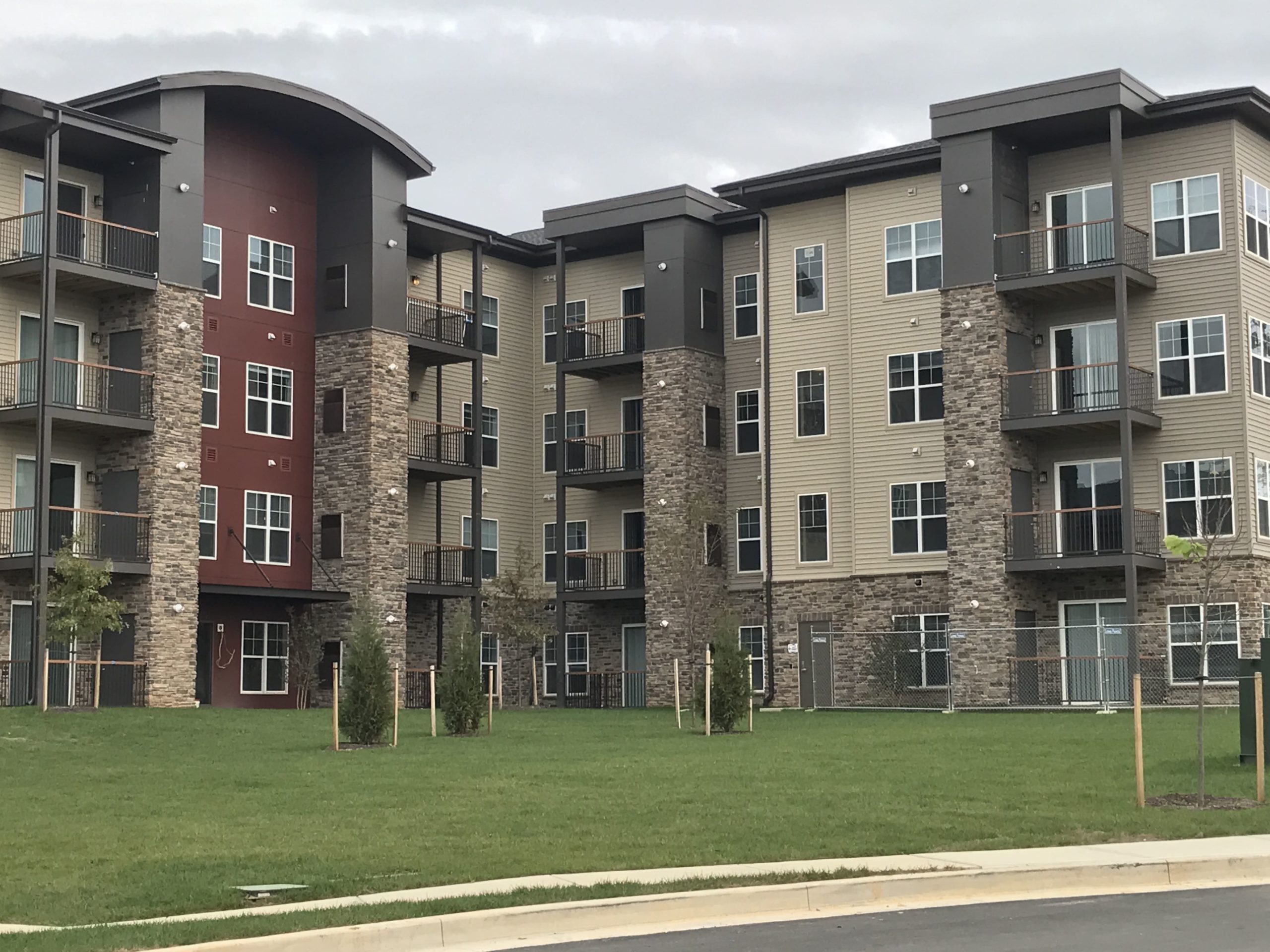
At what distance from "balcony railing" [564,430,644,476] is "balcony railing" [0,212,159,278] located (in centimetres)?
1399

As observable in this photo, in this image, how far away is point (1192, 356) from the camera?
131ft

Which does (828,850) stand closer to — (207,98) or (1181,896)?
(1181,896)

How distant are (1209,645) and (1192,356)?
23.2 ft

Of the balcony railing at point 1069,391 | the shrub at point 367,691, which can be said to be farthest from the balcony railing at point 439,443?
the shrub at point 367,691

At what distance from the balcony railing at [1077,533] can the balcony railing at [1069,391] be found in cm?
245

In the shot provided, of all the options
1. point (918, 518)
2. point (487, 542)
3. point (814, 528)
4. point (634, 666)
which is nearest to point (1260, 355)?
point (918, 518)

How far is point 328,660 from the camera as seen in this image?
148ft

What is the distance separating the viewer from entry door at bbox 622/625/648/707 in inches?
1935

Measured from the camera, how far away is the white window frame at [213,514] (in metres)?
42.7

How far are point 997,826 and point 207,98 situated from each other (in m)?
33.5

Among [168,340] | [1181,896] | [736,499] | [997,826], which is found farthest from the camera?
[736,499]

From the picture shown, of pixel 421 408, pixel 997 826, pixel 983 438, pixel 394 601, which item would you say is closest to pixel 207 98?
pixel 421 408

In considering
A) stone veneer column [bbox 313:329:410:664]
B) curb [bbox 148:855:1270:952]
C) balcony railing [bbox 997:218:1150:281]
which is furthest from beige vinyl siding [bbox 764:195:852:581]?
curb [bbox 148:855:1270:952]

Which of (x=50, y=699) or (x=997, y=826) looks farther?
(x=50, y=699)
